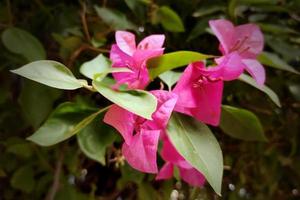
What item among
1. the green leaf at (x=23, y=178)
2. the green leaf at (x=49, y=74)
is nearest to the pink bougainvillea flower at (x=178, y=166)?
the green leaf at (x=49, y=74)

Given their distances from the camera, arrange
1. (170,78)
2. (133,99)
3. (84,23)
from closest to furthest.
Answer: (133,99) < (170,78) < (84,23)

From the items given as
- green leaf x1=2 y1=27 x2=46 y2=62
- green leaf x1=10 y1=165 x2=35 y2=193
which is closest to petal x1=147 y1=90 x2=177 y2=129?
green leaf x1=2 y1=27 x2=46 y2=62

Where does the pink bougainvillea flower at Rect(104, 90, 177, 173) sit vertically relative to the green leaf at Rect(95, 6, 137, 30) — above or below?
above

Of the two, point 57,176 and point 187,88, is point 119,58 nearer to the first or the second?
point 187,88

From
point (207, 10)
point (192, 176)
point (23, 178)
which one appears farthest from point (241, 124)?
point (23, 178)

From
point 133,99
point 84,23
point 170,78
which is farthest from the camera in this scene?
point 84,23

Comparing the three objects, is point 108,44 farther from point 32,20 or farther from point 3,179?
point 3,179

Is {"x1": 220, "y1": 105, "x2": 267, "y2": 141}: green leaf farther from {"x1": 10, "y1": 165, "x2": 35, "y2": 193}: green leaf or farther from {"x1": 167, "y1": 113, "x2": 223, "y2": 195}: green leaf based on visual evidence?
{"x1": 10, "y1": 165, "x2": 35, "y2": 193}: green leaf
